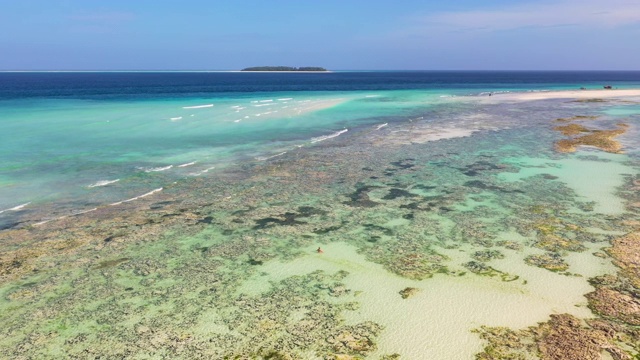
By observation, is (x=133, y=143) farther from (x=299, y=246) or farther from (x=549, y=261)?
(x=549, y=261)

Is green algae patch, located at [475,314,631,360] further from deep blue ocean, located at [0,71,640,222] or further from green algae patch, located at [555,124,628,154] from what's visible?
→ green algae patch, located at [555,124,628,154]

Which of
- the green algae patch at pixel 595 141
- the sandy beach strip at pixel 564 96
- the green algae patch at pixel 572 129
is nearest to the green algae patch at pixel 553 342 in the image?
the green algae patch at pixel 595 141

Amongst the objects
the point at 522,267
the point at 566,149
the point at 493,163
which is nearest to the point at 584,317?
the point at 522,267

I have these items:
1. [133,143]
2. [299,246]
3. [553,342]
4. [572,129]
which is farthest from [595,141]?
[133,143]

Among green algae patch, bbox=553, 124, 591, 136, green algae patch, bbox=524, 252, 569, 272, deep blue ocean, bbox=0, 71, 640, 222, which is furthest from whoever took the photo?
green algae patch, bbox=553, 124, 591, 136

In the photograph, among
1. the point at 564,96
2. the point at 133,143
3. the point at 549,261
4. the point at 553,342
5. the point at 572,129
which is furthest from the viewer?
the point at 564,96

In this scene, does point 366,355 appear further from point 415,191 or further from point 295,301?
point 415,191

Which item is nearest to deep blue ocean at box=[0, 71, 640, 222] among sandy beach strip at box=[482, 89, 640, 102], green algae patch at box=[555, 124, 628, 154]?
green algae patch at box=[555, 124, 628, 154]

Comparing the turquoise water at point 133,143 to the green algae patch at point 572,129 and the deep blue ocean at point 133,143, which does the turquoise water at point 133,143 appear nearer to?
the deep blue ocean at point 133,143
